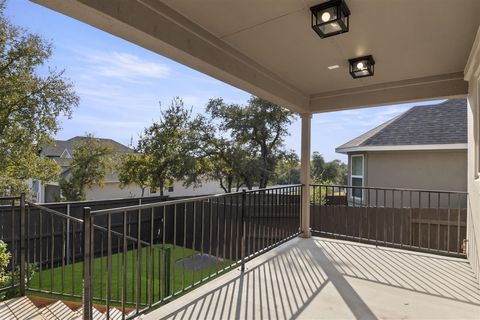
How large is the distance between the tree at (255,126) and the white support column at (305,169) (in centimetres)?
790

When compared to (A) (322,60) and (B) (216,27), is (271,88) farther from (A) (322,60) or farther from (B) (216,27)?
(B) (216,27)

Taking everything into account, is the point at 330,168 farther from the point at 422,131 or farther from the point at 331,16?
the point at 331,16

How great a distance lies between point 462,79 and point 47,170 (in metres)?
11.1

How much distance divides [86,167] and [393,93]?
15.6 m

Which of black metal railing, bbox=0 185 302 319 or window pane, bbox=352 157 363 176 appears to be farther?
window pane, bbox=352 157 363 176

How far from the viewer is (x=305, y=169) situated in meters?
4.79

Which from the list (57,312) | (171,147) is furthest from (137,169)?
(57,312)

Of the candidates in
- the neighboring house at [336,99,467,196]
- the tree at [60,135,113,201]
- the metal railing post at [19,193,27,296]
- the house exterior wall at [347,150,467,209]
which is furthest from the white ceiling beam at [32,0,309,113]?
the tree at [60,135,113,201]

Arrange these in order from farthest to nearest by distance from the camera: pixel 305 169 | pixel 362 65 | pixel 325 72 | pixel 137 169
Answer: pixel 137 169, pixel 305 169, pixel 325 72, pixel 362 65

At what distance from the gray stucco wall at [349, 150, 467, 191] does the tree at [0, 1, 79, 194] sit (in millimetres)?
9596

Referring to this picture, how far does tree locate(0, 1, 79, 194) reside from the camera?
25.5 ft

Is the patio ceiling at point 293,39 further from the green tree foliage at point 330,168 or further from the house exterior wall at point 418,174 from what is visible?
the green tree foliage at point 330,168

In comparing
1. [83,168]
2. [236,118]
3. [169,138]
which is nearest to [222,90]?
[236,118]

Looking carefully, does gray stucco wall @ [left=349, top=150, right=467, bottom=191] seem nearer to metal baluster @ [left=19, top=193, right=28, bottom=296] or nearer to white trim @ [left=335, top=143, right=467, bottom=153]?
white trim @ [left=335, top=143, right=467, bottom=153]
